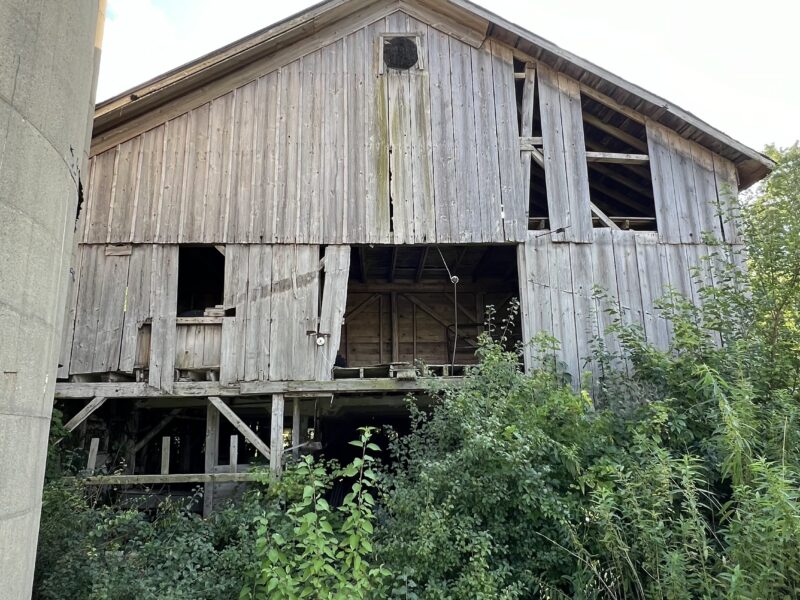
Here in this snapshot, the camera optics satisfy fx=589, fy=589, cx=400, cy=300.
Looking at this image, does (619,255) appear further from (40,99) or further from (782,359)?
(40,99)

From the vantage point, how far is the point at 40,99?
433 cm

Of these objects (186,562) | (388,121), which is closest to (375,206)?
(388,121)

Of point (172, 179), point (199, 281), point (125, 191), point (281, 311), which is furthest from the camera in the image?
point (199, 281)

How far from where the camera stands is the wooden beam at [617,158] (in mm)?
10766

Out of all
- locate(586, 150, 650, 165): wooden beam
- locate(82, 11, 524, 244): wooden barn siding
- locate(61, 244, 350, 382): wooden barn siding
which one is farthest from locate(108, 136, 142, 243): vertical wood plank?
locate(586, 150, 650, 165): wooden beam

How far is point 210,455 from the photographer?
10289 mm

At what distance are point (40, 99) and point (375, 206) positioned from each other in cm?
630

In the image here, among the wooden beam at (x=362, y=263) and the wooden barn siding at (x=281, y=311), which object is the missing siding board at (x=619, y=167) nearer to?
the wooden beam at (x=362, y=263)

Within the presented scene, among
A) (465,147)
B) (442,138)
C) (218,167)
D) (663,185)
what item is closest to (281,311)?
(218,167)

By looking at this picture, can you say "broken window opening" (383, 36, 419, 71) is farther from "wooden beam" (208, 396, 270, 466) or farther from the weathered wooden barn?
"wooden beam" (208, 396, 270, 466)

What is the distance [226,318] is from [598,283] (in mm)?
6392

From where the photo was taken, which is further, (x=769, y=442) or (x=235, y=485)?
(x=235, y=485)

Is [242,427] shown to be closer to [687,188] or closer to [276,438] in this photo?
[276,438]

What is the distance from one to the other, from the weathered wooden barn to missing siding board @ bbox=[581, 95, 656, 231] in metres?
0.09
